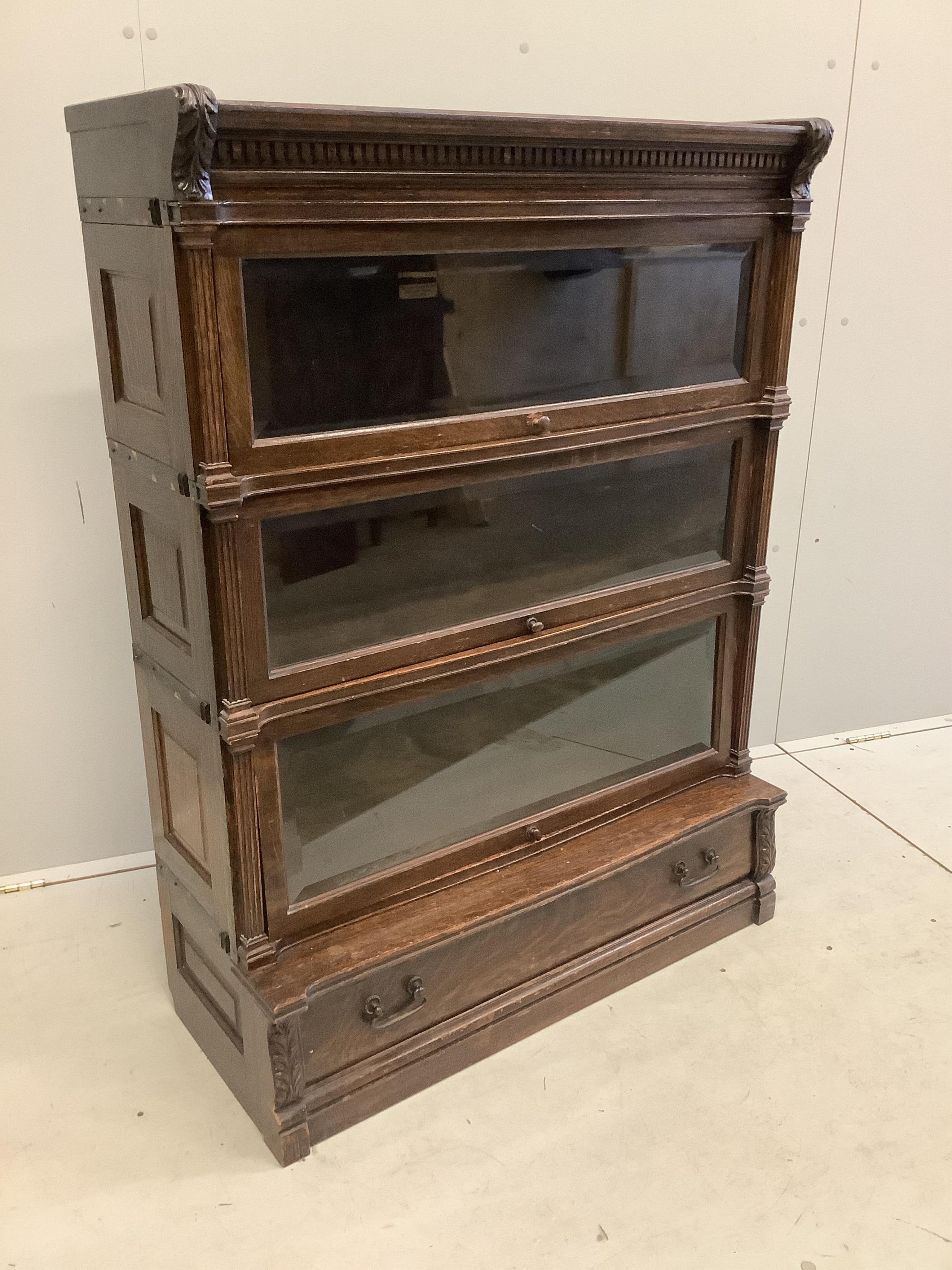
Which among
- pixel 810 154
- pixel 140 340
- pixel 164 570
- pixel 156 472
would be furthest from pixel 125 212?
pixel 810 154

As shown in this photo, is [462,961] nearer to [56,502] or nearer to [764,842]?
[764,842]

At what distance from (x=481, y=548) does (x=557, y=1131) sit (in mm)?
953

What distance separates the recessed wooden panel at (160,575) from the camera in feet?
5.07

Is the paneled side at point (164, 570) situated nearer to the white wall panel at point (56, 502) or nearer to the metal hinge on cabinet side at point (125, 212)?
the metal hinge on cabinet side at point (125, 212)

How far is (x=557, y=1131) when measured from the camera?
172 cm

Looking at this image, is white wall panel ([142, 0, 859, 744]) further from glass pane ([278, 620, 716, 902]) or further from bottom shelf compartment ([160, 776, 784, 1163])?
bottom shelf compartment ([160, 776, 784, 1163])

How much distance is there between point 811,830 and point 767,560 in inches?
26.8

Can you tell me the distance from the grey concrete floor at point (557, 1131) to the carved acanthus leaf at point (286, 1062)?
0.12 m

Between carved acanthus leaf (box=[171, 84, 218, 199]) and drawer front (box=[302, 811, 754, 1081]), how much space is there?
1142 mm

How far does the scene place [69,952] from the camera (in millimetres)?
2137

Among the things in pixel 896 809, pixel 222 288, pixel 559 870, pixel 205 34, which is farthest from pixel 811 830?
pixel 205 34

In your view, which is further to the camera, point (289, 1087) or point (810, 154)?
point (810, 154)

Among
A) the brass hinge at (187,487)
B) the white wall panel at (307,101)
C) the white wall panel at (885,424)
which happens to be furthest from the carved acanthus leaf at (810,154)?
the brass hinge at (187,487)

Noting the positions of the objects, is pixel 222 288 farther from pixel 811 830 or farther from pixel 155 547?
pixel 811 830
